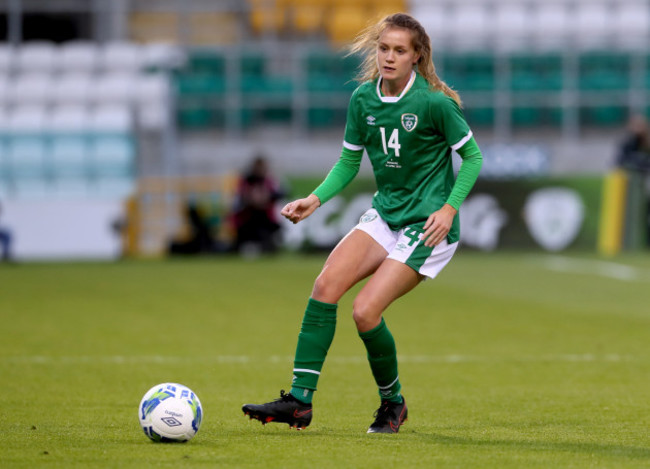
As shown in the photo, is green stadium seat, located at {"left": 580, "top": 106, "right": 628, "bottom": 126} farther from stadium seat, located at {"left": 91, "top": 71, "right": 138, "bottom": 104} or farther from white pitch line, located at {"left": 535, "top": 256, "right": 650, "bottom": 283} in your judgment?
stadium seat, located at {"left": 91, "top": 71, "right": 138, "bottom": 104}

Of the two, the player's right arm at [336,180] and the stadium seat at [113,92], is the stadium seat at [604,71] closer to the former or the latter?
the stadium seat at [113,92]

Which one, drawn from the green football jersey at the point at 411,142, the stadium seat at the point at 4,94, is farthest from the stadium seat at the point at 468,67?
the green football jersey at the point at 411,142

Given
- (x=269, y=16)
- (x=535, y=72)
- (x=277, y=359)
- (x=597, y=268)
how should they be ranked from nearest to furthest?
(x=277, y=359) → (x=597, y=268) → (x=535, y=72) → (x=269, y=16)

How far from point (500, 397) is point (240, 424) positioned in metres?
1.84

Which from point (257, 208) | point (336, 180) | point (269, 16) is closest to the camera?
point (336, 180)

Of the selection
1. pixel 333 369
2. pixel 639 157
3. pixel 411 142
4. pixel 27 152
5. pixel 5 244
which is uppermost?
pixel 411 142

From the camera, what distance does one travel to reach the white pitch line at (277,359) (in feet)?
28.6

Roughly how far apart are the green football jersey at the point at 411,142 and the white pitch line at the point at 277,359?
320 cm

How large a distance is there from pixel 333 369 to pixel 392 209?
294 centimetres

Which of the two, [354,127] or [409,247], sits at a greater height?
[354,127]

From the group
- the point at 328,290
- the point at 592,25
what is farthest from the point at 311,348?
the point at 592,25

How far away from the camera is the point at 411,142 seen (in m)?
5.71

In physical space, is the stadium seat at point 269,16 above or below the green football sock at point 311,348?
above

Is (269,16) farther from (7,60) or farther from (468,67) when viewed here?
(7,60)
